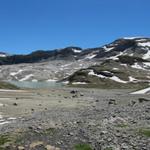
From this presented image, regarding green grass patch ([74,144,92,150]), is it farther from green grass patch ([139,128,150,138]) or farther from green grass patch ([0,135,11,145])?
green grass patch ([0,135,11,145])

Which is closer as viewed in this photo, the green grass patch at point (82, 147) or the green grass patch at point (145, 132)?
the green grass patch at point (82, 147)

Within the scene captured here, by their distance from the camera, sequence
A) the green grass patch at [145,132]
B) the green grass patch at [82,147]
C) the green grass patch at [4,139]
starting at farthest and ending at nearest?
the green grass patch at [4,139]
the green grass patch at [145,132]
the green grass patch at [82,147]

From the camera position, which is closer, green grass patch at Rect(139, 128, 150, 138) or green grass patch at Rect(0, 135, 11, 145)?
green grass patch at Rect(139, 128, 150, 138)

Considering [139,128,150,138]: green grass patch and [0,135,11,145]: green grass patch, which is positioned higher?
[139,128,150,138]: green grass patch

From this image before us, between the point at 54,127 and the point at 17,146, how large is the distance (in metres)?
6.35

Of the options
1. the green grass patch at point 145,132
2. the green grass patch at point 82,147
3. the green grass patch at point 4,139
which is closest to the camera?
the green grass patch at point 82,147

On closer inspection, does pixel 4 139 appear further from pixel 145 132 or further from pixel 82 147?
pixel 145 132

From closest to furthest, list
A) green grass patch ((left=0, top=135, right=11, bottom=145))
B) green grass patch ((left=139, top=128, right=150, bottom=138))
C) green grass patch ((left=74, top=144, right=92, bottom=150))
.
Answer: green grass patch ((left=74, top=144, right=92, bottom=150)) < green grass patch ((left=139, top=128, right=150, bottom=138)) < green grass patch ((left=0, top=135, right=11, bottom=145))

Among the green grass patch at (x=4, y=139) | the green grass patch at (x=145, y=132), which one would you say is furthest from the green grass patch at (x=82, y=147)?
the green grass patch at (x=4, y=139)

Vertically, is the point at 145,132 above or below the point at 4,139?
above

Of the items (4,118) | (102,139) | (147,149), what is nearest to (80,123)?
(102,139)

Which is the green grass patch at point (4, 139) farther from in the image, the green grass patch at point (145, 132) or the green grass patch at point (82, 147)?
the green grass patch at point (145, 132)

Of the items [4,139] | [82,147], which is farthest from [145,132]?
[4,139]

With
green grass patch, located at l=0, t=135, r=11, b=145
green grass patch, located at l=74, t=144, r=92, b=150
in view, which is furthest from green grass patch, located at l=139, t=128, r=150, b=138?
green grass patch, located at l=0, t=135, r=11, b=145
